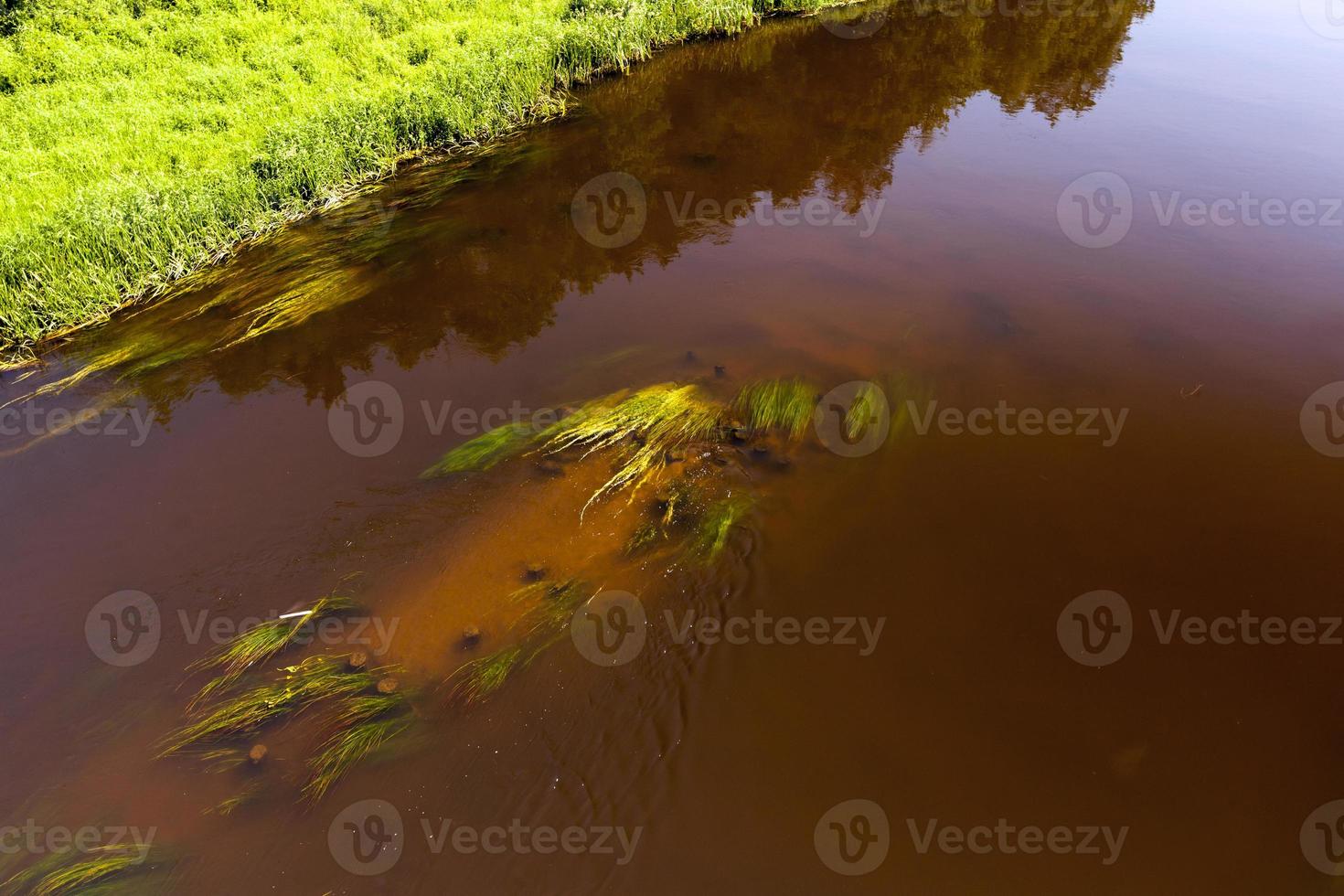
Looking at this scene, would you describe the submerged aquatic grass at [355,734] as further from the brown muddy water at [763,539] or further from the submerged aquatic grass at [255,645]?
the submerged aquatic grass at [255,645]

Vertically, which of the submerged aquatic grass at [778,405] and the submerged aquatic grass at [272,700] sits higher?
the submerged aquatic grass at [778,405]

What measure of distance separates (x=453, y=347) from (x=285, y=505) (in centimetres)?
228

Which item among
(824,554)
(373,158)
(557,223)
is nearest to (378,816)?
(824,554)

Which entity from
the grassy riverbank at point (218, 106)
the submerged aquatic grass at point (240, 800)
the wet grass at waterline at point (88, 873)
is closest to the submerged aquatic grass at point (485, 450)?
the submerged aquatic grass at point (240, 800)

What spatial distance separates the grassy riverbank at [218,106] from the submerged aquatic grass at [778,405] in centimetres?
652

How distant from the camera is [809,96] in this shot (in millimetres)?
11273

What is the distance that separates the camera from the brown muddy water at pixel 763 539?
331cm

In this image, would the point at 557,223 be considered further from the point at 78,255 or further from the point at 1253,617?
the point at 1253,617

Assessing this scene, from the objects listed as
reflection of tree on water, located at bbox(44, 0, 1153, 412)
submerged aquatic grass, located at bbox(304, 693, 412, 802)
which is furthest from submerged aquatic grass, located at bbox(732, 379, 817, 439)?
submerged aquatic grass, located at bbox(304, 693, 412, 802)

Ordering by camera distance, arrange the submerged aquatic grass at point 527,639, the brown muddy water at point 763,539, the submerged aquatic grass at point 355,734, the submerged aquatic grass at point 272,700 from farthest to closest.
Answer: the submerged aquatic grass at point 527,639
the submerged aquatic grass at point 272,700
the submerged aquatic grass at point 355,734
the brown muddy water at point 763,539

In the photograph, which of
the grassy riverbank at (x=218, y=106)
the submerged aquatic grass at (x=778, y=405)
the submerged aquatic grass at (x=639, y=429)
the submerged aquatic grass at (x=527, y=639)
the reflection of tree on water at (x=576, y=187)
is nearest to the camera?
the submerged aquatic grass at (x=527, y=639)

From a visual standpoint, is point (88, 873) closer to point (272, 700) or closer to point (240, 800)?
point (240, 800)

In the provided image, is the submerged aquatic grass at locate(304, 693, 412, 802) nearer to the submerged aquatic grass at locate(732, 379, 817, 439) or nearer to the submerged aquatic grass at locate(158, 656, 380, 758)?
the submerged aquatic grass at locate(158, 656, 380, 758)

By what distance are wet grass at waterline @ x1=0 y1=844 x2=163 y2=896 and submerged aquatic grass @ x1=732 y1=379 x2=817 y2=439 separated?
4.57m
